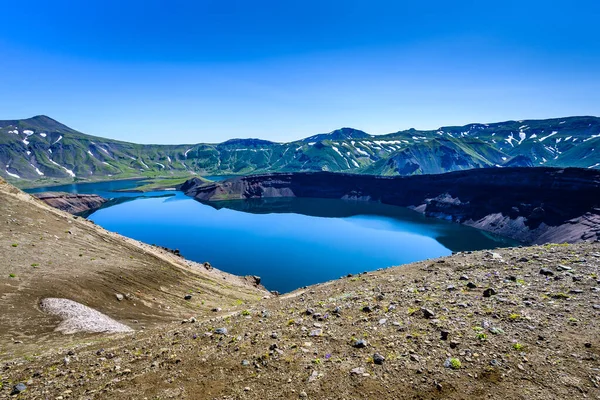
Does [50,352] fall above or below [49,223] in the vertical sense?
below

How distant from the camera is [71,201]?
169 meters

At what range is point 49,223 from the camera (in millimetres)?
39500

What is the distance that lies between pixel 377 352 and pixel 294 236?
100 m

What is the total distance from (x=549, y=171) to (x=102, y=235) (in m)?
A: 156

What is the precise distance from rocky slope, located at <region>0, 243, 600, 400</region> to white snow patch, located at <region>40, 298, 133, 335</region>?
468 centimetres

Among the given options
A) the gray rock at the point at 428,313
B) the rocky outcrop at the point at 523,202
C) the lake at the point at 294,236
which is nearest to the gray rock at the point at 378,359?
the gray rock at the point at 428,313

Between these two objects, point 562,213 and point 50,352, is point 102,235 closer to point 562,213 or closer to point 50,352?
point 50,352

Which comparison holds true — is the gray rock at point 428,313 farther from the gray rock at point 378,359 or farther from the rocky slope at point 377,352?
the gray rock at point 378,359

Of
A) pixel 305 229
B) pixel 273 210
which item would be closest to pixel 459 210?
pixel 305 229

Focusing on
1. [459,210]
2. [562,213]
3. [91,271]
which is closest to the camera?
[91,271]

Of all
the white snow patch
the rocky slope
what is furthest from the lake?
the rocky slope

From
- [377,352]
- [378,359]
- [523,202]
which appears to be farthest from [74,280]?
[523,202]

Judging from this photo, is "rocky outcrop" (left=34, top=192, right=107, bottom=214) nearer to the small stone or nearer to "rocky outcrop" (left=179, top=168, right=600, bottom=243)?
the small stone

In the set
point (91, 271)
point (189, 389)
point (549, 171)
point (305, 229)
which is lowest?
point (305, 229)
